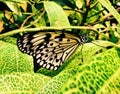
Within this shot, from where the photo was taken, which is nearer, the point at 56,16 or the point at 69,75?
the point at 69,75

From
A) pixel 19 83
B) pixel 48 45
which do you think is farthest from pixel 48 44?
pixel 19 83

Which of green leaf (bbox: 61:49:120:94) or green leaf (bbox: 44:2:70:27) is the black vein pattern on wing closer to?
green leaf (bbox: 44:2:70:27)

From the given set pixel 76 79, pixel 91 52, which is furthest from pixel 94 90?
pixel 91 52

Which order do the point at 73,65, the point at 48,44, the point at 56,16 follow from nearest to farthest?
the point at 73,65
the point at 48,44
the point at 56,16

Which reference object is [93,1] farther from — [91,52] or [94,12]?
[91,52]

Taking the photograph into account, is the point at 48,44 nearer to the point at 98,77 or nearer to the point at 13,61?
the point at 13,61
